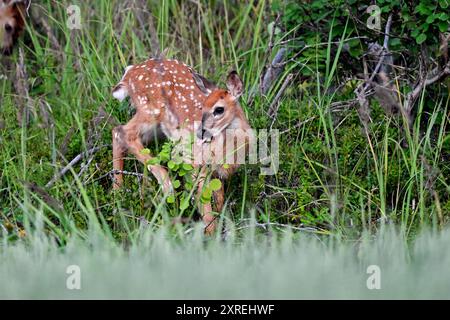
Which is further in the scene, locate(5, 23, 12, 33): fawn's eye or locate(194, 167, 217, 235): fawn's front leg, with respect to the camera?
locate(5, 23, 12, 33): fawn's eye

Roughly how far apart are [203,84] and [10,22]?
1.62 m

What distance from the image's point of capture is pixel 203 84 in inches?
228

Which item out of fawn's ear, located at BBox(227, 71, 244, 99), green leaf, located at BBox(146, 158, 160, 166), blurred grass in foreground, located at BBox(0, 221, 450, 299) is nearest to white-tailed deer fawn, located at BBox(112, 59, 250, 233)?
fawn's ear, located at BBox(227, 71, 244, 99)

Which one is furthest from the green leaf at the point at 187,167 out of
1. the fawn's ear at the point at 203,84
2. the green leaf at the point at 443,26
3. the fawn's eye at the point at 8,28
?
the fawn's eye at the point at 8,28

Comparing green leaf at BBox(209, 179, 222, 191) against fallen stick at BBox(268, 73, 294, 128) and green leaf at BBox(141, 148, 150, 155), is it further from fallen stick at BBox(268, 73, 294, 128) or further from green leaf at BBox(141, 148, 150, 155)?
fallen stick at BBox(268, 73, 294, 128)

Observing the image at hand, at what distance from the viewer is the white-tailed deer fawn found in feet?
18.0

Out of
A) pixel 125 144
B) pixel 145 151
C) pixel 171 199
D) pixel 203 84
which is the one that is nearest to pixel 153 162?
pixel 145 151

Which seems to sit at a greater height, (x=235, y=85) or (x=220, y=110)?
(x=235, y=85)

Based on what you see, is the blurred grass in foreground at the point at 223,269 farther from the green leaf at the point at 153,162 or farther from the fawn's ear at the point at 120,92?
the fawn's ear at the point at 120,92

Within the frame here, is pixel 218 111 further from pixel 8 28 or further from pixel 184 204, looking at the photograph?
pixel 8 28

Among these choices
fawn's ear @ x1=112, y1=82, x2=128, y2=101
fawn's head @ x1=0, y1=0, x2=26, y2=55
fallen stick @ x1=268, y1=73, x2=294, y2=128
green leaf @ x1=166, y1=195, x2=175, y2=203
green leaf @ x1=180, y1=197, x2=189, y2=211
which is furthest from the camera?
fawn's head @ x1=0, y1=0, x2=26, y2=55

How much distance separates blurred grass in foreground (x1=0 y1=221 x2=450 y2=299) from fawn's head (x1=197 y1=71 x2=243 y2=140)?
141 cm

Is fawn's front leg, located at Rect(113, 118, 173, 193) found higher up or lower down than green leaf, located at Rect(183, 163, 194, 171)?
Answer: higher up

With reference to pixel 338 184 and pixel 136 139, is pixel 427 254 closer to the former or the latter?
pixel 338 184
